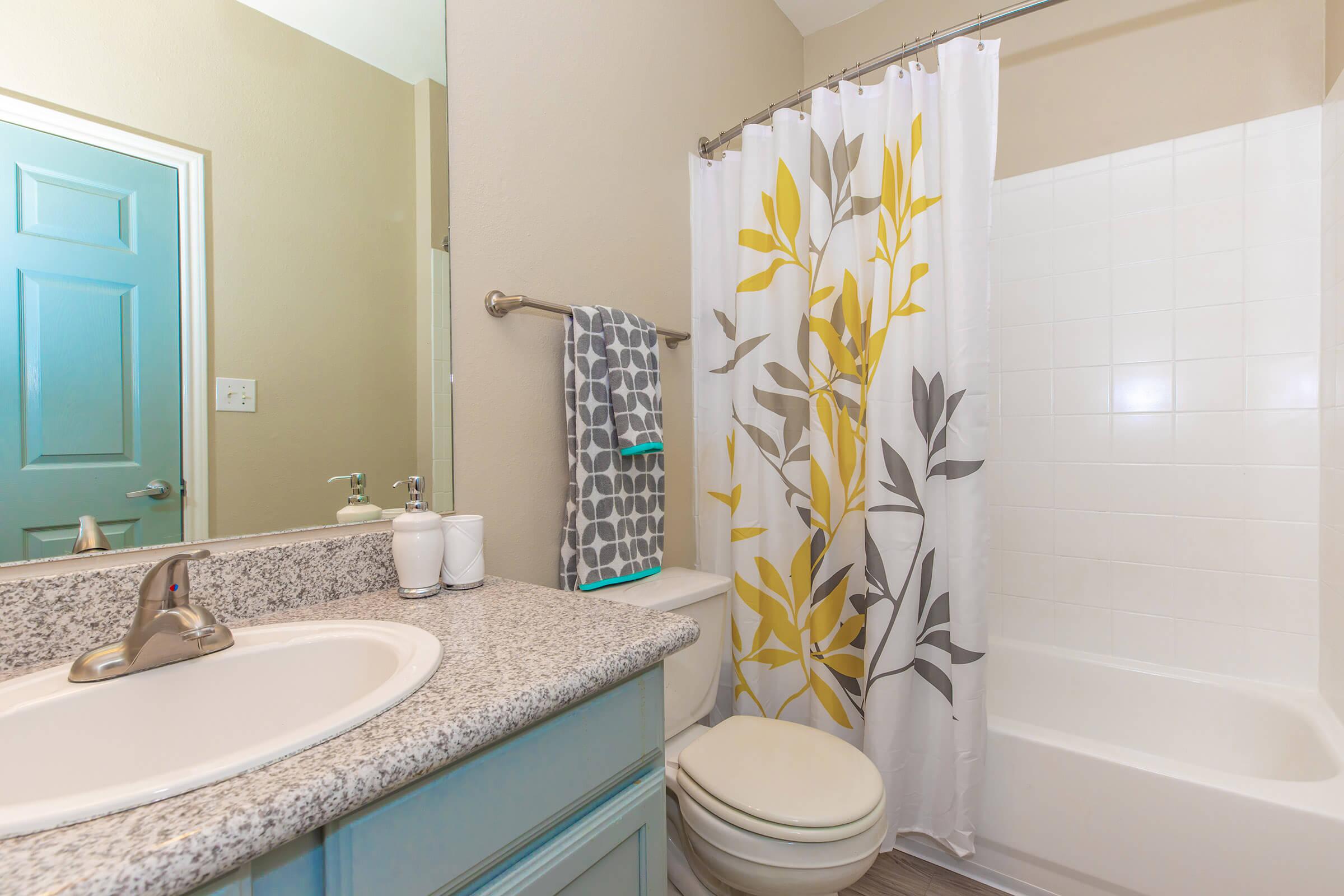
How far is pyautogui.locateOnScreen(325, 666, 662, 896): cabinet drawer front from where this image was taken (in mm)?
511

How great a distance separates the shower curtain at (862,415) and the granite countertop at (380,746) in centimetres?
64

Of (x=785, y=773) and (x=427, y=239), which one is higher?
(x=427, y=239)

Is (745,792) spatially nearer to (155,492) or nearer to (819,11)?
(155,492)

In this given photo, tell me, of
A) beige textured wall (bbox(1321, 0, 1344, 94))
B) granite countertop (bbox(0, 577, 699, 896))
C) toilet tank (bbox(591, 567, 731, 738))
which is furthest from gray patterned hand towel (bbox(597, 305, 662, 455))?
beige textured wall (bbox(1321, 0, 1344, 94))

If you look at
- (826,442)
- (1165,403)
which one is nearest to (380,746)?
(826,442)

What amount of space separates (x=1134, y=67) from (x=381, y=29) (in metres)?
2.11

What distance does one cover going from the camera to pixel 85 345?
0.76 m

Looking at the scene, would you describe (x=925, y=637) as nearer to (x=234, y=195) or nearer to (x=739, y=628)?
(x=739, y=628)

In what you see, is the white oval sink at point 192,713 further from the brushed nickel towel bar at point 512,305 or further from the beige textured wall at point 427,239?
the brushed nickel towel bar at point 512,305

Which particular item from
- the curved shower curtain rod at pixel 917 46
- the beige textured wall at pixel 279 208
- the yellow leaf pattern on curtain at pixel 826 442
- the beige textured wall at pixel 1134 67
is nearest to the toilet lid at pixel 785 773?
the yellow leaf pattern on curtain at pixel 826 442

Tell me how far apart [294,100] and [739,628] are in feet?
4.97

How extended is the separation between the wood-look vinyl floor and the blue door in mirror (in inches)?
65.0

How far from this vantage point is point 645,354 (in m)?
1.50

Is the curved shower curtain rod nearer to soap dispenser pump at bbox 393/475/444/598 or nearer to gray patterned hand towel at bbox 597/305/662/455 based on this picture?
gray patterned hand towel at bbox 597/305/662/455
